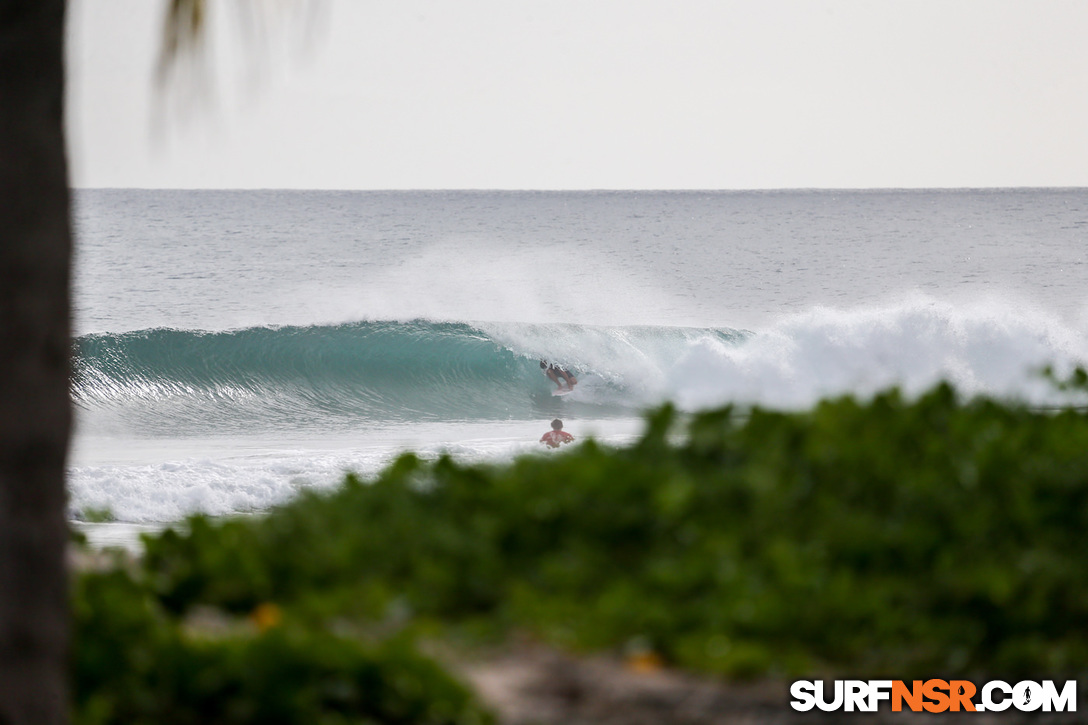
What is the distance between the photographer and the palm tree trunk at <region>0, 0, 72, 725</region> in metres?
2.11

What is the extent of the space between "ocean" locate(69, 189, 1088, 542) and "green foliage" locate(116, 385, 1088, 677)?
66 cm

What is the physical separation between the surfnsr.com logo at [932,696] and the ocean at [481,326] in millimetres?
1772

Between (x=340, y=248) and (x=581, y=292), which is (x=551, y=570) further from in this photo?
(x=340, y=248)

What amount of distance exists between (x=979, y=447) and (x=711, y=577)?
1.59 m

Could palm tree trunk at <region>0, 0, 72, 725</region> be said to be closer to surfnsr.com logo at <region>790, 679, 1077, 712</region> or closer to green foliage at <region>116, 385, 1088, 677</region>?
green foliage at <region>116, 385, 1088, 677</region>

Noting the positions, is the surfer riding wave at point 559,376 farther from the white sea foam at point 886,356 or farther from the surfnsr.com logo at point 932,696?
the surfnsr.com logo at point 932,696

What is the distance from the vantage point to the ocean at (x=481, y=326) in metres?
18.3

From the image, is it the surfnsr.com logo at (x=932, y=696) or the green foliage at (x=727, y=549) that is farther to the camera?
the green foliage at (x=727, y=549)

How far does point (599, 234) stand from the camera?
60188mm

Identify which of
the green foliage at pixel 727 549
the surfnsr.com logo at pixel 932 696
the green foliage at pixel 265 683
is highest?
the green foliage at pixel 727 549

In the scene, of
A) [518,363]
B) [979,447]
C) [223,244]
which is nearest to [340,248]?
Answer: [223,244]

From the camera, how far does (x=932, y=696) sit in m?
2.77

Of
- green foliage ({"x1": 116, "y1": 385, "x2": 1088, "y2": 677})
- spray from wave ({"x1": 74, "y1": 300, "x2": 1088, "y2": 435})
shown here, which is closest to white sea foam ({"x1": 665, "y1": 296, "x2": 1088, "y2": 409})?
spray from wave ({"x1": 74, "y1": 300, "x2": 1088, "y2": 435})

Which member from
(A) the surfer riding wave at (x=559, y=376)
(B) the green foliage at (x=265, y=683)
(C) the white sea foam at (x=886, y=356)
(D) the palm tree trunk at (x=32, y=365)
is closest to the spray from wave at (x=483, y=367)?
(C) the white sea foam at (x=886, y=356)
